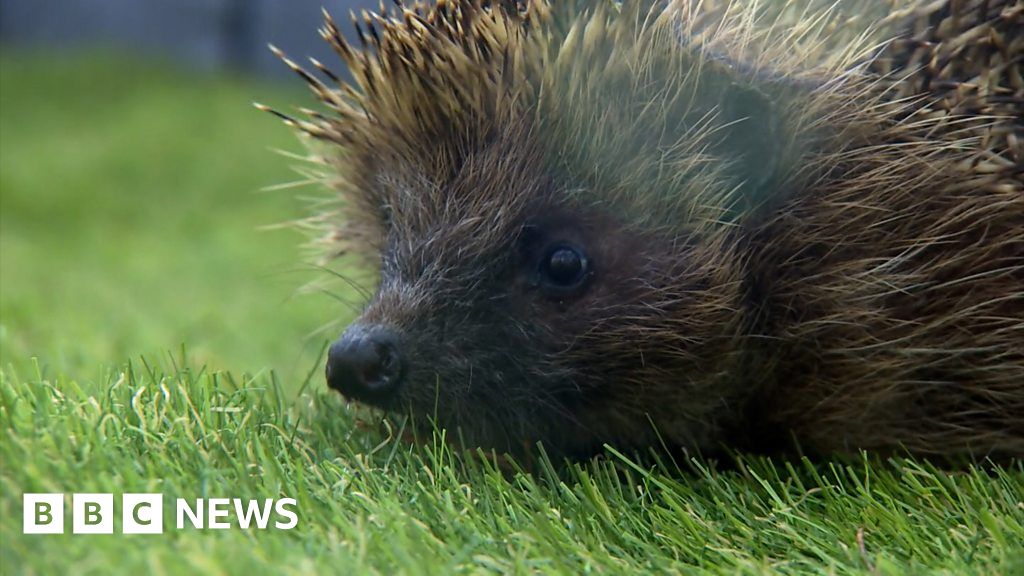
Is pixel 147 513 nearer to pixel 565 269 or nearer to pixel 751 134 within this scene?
pixel 565 269

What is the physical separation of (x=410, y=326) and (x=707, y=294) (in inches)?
23.9

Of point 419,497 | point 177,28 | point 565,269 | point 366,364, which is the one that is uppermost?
point 177,28

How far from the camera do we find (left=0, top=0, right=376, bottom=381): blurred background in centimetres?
386

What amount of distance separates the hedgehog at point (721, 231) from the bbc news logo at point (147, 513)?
538 mm

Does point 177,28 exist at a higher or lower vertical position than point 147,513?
higher

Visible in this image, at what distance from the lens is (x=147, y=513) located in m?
1.55

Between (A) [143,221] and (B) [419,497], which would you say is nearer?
(B) [419,497]

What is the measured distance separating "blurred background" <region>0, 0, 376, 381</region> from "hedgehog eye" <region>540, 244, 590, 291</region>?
0.74 meters

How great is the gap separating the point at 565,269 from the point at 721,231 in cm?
34

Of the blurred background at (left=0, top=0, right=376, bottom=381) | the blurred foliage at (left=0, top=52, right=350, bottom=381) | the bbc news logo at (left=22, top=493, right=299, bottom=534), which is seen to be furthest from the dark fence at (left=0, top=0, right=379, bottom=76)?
the bbc news logo at (left=22, top=493, right=299, bottom=534)

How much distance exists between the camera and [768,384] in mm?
2256

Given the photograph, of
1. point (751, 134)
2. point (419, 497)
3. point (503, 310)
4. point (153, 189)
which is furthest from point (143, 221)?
point (419, 497)

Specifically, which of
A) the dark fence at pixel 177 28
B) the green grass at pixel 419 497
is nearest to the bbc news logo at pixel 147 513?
the green grass at pixel 419 497

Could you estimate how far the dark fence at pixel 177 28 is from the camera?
10805 mm
